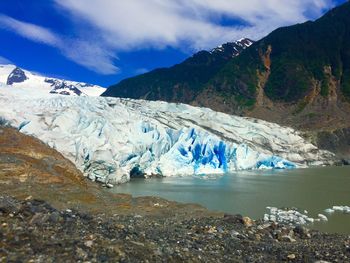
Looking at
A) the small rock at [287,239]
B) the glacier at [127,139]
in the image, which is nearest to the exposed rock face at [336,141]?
the glacier at [127,139]

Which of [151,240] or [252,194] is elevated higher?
[252,194]

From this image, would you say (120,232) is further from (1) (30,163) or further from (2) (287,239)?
(1) (30,163)

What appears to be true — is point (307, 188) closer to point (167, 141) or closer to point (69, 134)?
point (167, 141)

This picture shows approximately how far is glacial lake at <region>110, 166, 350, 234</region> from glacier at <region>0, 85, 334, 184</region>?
3320 mm

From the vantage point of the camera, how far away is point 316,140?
4592 inches

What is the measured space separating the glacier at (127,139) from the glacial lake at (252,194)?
131 inches

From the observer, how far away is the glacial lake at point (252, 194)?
30241 millimetres

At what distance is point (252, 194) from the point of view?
3928 cm

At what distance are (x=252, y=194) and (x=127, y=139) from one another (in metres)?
18.4

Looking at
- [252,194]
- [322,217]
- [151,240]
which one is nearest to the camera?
[151,240]

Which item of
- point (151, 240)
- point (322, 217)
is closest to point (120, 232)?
point (151, 240)

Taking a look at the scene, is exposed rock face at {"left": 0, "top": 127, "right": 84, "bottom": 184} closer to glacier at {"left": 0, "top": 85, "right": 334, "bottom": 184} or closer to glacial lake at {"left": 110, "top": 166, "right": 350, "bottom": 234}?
glacial lake at {"left": 110, "top": 166, "right": 350, "bottom": 234}

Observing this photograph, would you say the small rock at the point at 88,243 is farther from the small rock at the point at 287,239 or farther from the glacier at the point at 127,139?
the glacier at the point at 127,139

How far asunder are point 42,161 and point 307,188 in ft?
88.1
